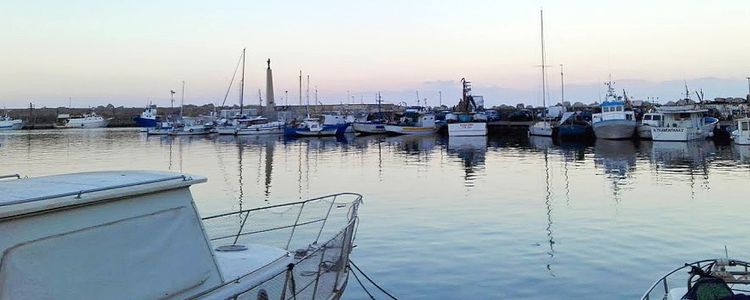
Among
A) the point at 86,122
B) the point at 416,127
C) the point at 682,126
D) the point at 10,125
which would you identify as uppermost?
the point at 86,122

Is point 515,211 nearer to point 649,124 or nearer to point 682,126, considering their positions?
point 682,126

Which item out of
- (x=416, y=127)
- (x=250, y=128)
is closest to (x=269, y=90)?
(x=250, y=128)

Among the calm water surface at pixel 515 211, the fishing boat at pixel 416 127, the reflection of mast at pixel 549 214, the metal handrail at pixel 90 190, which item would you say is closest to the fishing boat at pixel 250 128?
the fishing boat at pixel 416 127

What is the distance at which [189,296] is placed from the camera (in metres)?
7.63

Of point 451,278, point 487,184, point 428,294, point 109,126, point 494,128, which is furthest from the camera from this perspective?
point 109,126

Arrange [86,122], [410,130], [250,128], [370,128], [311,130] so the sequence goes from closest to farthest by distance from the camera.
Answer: [311,130]
[410,130]
[370,128]
[250,128]
[86,122]

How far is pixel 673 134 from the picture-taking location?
211ft

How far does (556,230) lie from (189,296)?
44.6 ft

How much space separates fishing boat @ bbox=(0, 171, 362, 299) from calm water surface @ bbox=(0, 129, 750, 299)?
5162mm

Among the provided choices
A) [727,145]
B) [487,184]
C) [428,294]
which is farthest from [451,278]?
[727,145]

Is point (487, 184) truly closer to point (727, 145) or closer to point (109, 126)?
point (727, 145)

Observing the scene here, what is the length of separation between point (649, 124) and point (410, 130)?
1294 inches

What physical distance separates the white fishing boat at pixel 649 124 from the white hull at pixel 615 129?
88 centimetres

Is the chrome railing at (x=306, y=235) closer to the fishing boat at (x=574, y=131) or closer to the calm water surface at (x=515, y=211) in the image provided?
the calm water surface at (x=515, y=211)
